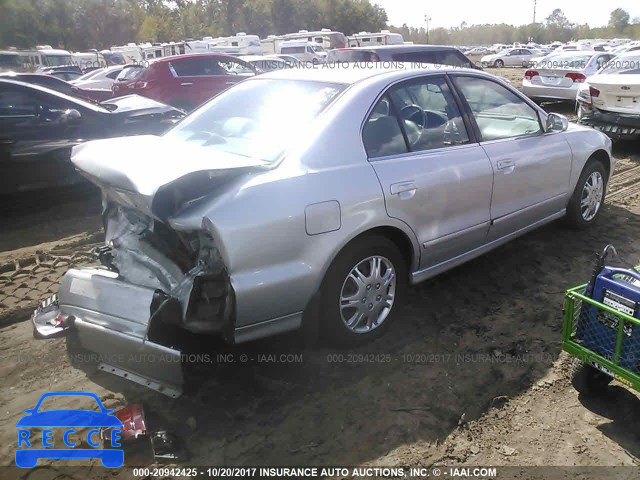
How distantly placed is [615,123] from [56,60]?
989 inches

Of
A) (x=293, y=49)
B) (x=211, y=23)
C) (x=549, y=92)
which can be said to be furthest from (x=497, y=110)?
(x=211, y=23)

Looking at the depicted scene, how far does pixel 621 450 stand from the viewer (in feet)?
8.35

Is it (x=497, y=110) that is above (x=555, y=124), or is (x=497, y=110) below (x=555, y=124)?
above

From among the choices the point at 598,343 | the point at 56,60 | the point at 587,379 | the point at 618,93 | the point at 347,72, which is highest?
the point at 56,60

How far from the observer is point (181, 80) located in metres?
11.8

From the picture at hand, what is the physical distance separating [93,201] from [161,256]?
3.87 m

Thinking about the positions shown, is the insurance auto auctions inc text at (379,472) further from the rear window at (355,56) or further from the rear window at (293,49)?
the rear window at (293,49)

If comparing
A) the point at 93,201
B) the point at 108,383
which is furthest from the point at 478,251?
the point at 93,201

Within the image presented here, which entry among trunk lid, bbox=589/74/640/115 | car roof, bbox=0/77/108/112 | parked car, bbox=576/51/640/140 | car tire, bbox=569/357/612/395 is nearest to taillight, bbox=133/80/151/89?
car roof, bbox=0/77/108/112

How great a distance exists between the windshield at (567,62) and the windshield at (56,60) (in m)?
21.4

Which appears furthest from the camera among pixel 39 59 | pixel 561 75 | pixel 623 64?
pixel 39 59

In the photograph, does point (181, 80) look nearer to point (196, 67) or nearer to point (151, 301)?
point (196, 67)

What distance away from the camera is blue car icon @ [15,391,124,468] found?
2.57 metres

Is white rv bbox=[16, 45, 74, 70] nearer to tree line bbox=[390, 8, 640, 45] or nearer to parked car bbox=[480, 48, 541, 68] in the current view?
parked car bbox=[480, 48, 541, 68]
